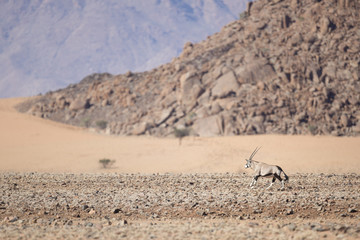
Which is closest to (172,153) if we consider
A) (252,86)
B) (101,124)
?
(252,86)

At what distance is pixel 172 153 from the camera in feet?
96.9

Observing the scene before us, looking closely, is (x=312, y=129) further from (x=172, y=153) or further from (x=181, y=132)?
(x=172, y=153)

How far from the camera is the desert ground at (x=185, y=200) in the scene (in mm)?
9508

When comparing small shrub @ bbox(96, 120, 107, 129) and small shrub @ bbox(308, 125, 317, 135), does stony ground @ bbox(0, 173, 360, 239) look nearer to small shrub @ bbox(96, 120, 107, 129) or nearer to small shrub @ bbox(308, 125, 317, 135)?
small shrub @ bbox(308, 125, 317, 135)

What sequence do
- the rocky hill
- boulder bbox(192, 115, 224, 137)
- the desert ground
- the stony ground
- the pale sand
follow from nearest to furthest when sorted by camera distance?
the stony ground, the desert ground, the pale sand, boulder bbox(192, 115, 224, 137), the rocky hill

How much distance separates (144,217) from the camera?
11320 millimetres

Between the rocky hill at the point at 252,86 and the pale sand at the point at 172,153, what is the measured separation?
4.17m

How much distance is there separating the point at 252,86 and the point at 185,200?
2967cm

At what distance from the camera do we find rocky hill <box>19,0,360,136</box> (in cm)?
3709

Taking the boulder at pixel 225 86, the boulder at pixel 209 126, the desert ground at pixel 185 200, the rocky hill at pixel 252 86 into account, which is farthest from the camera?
the boulder at pixel 225 86

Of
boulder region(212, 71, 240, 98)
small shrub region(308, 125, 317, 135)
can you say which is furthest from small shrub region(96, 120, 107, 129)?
small shrub region(308, 125, 317, 135)

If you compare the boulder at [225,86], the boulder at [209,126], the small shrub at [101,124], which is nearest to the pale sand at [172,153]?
the boulder at [209,126]

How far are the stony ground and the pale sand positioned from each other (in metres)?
7.01

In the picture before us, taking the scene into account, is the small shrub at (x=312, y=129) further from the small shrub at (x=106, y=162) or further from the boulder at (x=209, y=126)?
the small shrub at (x=106, y=162)
